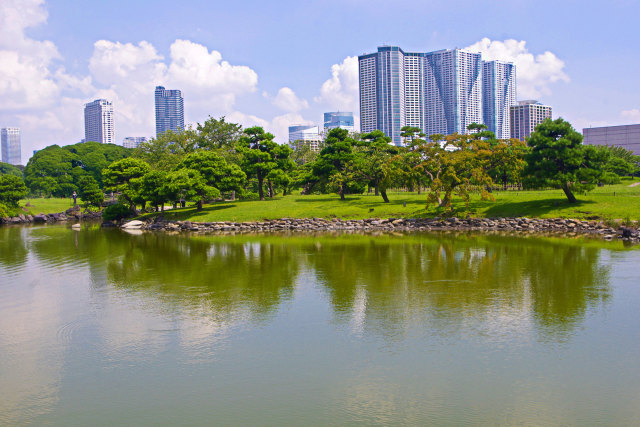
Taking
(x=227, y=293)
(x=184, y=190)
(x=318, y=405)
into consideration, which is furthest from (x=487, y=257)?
(x=184, y=190)

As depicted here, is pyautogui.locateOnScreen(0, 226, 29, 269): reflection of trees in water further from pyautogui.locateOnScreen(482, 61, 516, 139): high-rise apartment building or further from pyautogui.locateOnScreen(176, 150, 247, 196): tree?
pyautogui.locateOnScreen(482, 61, 516, 139): high-rise apartment building

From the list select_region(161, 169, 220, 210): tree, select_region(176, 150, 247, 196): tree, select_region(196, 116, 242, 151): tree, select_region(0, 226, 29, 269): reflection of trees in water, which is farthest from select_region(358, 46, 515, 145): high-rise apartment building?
select_region(0, 226, 29, 269): reflection of trees in water

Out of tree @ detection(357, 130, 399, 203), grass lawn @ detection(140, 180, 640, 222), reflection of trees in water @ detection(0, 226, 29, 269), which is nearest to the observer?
reflection of trees in water @ detection(0, 226, 29, 269)

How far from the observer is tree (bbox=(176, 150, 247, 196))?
45.6m

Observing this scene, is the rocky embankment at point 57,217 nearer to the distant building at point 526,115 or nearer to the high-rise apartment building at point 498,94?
the distant building at point 526,115

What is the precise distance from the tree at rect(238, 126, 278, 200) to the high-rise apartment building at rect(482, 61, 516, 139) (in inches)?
5741

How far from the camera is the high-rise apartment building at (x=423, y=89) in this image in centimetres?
16988

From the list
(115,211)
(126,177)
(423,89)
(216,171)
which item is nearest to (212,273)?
(216,171)

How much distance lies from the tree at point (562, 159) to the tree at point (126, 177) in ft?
109

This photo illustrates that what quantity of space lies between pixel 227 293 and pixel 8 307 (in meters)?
6.22

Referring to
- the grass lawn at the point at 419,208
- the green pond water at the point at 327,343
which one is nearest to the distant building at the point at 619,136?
the grass lawn at the point at 419,208

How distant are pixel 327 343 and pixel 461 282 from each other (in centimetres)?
747

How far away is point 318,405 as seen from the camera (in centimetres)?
825

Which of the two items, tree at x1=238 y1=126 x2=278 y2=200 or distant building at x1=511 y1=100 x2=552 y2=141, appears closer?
tree at x1=238 y1=126 x2=278 y2=200
